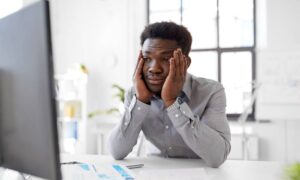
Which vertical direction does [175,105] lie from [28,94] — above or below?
below

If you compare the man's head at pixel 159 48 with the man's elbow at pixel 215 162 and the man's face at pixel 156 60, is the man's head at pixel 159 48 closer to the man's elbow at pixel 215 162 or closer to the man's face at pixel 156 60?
the man's face at pixel 156 60

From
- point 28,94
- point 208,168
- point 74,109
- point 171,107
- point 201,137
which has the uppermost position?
point 28,94

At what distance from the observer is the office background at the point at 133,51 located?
3.23m

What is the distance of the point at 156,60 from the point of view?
1272 mm

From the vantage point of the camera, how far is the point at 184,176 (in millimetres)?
1000

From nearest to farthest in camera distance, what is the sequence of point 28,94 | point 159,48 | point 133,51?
point 28,94 < point 159,48 < point 133,51

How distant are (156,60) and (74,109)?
115 inches

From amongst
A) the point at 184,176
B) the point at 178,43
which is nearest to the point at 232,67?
the point at 178,43

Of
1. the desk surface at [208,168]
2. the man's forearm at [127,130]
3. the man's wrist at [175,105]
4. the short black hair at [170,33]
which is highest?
the short black hair at [170,33]

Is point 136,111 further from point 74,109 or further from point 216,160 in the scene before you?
point 74,109

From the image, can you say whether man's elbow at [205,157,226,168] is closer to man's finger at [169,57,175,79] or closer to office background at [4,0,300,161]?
man's finger at [169,57,175,79]

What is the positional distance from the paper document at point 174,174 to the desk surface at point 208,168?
17mm

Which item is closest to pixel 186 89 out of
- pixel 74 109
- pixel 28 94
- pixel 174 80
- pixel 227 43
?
pixel 174 80

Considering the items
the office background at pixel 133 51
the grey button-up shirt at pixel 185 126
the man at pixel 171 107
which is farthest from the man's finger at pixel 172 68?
the office background at pixel 133 51
